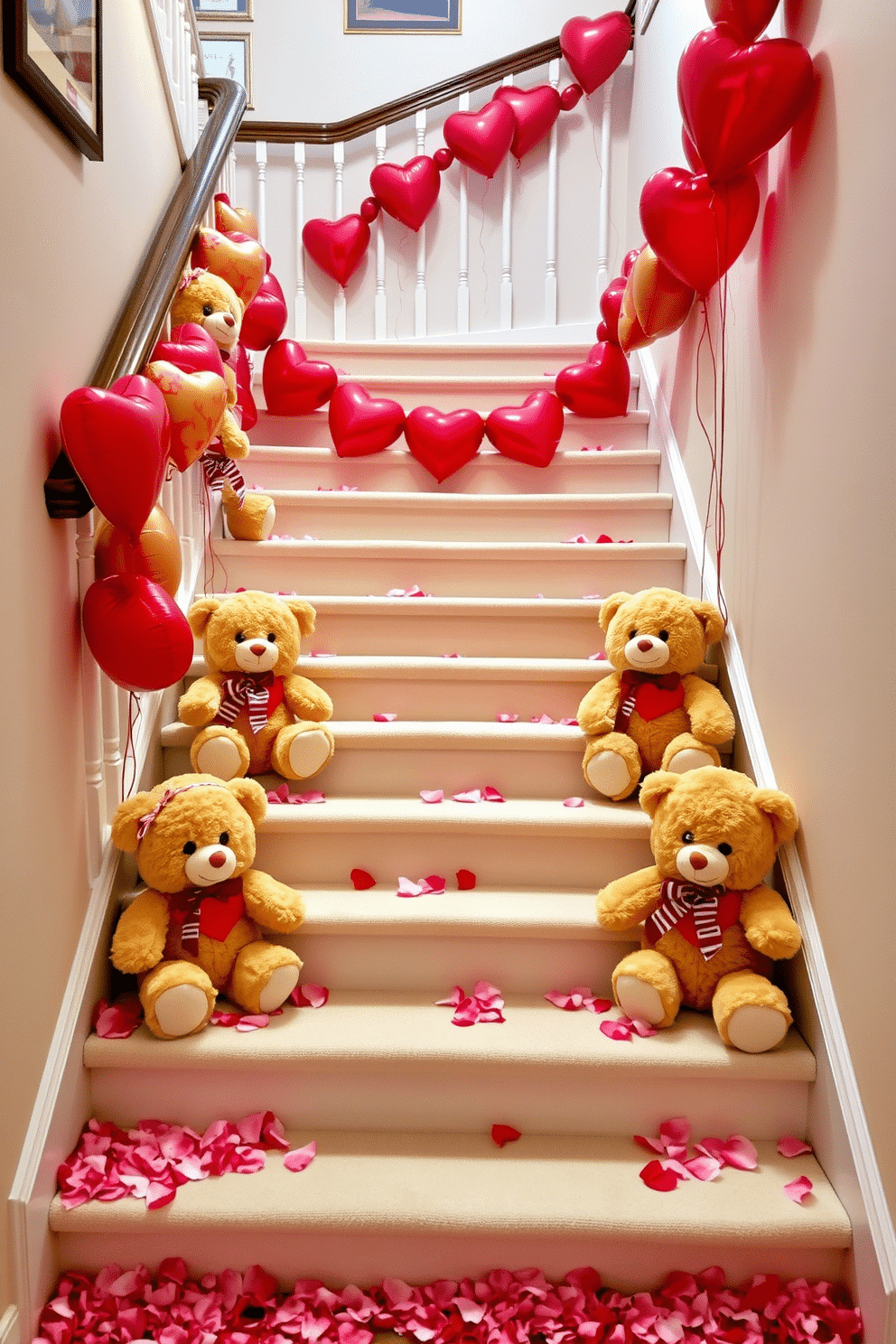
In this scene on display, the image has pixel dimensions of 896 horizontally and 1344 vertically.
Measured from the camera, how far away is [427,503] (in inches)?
108

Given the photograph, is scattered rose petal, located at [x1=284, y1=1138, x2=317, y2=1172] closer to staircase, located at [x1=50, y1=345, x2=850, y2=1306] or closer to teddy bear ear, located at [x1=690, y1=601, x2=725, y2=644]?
staircase, located at [x1=50, y1=345, x2=850, y2=1306]

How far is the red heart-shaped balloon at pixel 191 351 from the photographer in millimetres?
1998

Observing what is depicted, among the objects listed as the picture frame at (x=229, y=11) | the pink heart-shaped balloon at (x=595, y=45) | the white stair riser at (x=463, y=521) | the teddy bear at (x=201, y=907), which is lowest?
the teddy bear at (x=201, y=907)

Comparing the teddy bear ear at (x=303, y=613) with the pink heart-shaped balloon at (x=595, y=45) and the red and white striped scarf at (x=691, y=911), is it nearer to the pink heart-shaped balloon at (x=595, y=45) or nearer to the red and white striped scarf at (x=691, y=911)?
the red and white striped scarf at (x=691, y=911)

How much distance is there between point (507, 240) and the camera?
13.0ft

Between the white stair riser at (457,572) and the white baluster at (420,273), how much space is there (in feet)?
6.09

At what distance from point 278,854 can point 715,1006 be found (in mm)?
869

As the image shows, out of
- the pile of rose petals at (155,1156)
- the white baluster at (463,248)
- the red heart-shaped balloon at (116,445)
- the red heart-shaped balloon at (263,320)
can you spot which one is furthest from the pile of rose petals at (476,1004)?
the white baluster at (463,248)

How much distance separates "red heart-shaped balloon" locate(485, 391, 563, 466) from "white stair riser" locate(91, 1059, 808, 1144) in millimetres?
1802

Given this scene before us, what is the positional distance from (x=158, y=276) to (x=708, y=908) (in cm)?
162

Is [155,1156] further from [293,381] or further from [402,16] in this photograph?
[402,16]

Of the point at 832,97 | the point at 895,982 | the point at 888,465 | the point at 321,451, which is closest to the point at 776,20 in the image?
the point at 832,97

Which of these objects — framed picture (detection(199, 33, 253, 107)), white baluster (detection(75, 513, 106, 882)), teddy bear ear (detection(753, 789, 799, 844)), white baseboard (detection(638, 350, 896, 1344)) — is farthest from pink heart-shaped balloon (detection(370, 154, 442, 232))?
teddy bear ear (detection(753, 789, 799, 844))

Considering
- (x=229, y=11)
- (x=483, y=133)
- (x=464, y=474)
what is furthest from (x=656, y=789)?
(x=229, y=11)
